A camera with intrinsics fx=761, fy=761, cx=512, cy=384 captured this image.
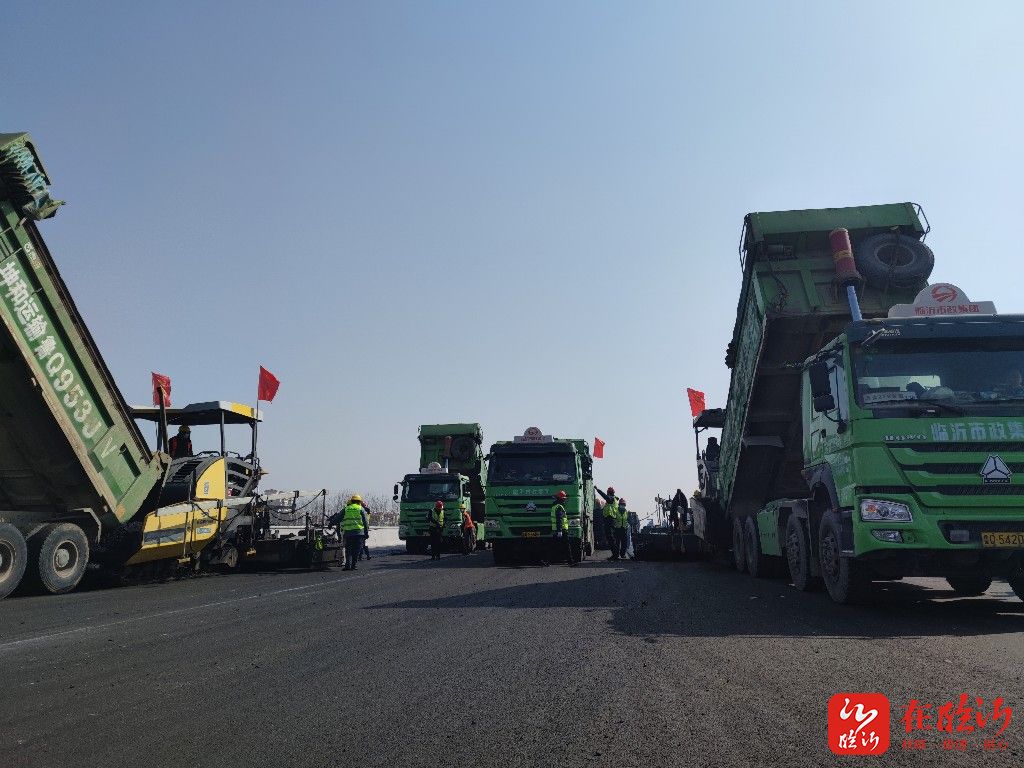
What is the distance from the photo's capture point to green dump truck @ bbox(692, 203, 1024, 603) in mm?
6594

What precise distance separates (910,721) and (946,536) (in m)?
3.62

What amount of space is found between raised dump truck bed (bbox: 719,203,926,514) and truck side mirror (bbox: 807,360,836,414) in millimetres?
1132

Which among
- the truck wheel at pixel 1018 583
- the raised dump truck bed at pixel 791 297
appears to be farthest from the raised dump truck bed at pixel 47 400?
the truck wheel at pixel 1018 583

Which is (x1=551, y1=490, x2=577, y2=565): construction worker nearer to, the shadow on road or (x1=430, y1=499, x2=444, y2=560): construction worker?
(x1=430, y1=499, x2=444, y2=560): construction worker

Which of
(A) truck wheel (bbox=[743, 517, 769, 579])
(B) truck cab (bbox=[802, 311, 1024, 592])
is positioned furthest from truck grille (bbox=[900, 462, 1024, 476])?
(A) truck wheel (bbox=[743, 517, 769, 579])

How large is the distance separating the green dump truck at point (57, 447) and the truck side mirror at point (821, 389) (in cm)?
968

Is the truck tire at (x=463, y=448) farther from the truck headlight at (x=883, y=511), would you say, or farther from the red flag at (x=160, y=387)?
the truck headlight at (x=883, y=511)

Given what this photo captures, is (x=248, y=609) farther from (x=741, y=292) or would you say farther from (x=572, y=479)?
(x=572, y=479)

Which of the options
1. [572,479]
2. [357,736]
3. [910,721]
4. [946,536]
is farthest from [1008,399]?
[572,479]

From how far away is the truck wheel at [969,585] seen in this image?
845 cm

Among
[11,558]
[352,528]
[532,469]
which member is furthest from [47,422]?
[532,469]

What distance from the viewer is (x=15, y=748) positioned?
329 centimetres

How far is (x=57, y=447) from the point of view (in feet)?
35.5

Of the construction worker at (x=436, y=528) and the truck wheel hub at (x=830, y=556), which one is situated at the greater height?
the construction worker at (x=436, y=528)
